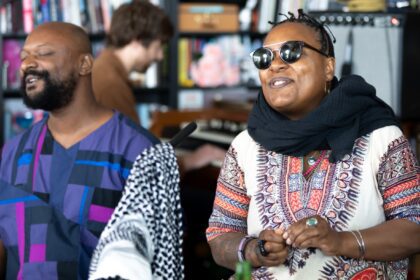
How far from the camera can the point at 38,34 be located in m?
2.59

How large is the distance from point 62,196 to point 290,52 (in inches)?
32.0

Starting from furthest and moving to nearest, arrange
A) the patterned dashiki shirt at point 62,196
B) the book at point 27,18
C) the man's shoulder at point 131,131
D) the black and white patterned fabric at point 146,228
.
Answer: the book at point 27,18
the man's shoulder at point 131,131
the patterned dashiki shirt at point 62,196
the black and white patterned fabric at point 146,228

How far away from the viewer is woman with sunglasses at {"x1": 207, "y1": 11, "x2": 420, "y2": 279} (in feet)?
6.64

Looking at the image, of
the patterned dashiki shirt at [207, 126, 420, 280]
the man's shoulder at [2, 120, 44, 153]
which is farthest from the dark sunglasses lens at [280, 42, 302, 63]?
the man's shoulder at [2, 120, 44, 153]

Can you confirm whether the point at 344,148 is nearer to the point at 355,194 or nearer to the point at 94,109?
the point at 355,194

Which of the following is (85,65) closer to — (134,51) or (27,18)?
(134,51)

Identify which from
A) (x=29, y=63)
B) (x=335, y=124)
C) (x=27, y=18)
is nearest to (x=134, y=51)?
(x=29, y=63)

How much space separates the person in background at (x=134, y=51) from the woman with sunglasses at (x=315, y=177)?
1421mm

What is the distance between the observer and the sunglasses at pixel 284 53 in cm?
209

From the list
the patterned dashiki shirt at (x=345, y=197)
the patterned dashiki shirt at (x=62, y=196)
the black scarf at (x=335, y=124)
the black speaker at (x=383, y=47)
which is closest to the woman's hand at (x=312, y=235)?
the patterned dashiki shirt at (x=345, y=197)

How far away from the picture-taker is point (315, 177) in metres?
2.07

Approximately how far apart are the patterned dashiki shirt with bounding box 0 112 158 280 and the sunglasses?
554 millimetres

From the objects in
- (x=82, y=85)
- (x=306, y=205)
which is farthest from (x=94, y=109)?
(x=306, y=205)

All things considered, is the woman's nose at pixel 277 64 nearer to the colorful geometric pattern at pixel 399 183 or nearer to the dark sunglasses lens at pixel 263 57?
the dark sunglasses lens at pixel 263 57
